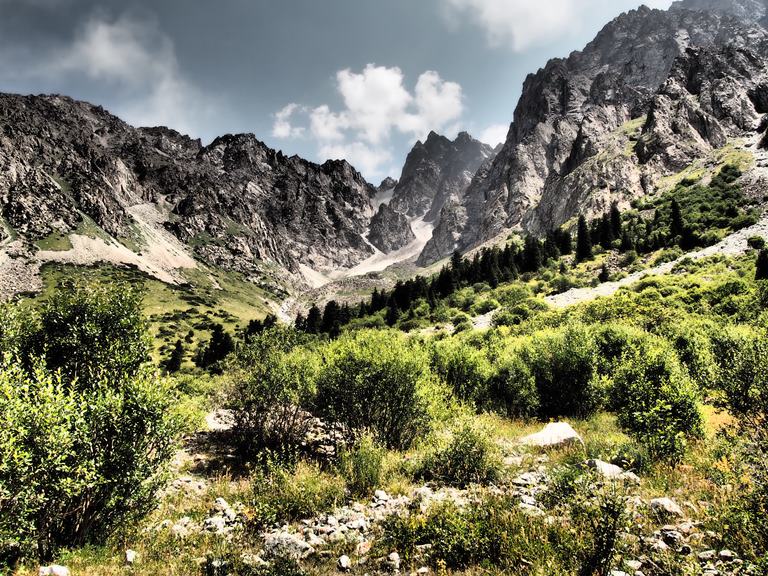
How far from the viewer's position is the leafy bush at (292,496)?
45.3 ft

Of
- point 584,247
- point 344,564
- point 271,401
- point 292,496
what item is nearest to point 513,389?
point 271,401

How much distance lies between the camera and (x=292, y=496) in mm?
14609

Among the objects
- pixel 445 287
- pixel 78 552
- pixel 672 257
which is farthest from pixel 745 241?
pixel 78 552

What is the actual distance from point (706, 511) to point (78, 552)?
16762 millimetres

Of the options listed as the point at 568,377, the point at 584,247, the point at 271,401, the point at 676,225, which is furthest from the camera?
the point at 584,247

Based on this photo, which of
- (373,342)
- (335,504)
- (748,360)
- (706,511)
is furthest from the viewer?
(373,342)

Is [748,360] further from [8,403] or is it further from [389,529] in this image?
[8,403]

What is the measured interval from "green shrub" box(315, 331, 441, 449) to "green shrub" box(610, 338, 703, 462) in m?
10.4

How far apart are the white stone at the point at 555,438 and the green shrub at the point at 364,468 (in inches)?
304

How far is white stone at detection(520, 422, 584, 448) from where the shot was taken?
711 inches

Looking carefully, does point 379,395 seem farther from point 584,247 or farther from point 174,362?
point 174,362

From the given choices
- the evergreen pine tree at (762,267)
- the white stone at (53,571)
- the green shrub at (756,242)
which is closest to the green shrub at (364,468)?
the white stone at (53,571)

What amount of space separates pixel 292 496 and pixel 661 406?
611 inches

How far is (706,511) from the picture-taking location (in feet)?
30.1
